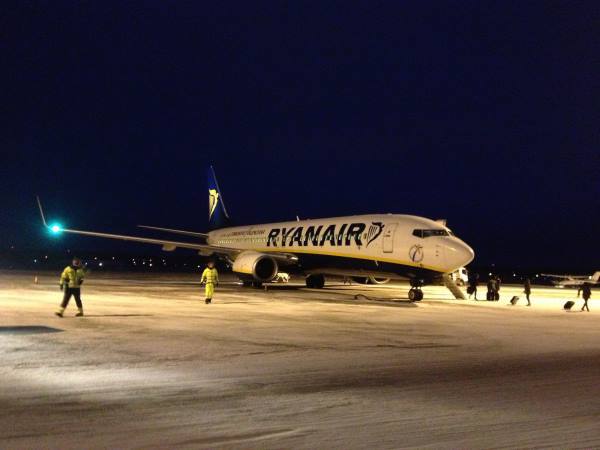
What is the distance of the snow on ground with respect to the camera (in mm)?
6090

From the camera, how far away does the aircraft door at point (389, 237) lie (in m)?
26.5

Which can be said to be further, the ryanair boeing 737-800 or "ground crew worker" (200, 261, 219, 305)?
the ryanair boeing 737-800

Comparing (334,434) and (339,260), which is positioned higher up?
(339,260)

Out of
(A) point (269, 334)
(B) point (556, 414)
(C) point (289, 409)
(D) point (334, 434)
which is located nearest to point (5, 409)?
(C) point (289, 409)

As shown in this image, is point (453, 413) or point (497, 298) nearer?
point (453, 413)

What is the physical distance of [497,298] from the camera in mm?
26969

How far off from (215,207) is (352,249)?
19.7m

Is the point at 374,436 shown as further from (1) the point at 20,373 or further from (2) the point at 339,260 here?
(2) the point at 339,260

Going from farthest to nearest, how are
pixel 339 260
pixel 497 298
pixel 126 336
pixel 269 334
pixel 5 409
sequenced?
pixel 339 260 → pixel 497 298 → pixel 269 334 → pixel 126 336 → pixel 5 409

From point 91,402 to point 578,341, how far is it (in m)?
9.89

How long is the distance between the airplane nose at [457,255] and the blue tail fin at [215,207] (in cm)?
2299

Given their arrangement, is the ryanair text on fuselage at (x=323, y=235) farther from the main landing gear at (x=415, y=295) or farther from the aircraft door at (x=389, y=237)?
the main landing gear at (x=415, y=295)

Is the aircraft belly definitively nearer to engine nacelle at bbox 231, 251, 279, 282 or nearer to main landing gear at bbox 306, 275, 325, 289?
engine nacelle at bbox 231, 251, 279, 282

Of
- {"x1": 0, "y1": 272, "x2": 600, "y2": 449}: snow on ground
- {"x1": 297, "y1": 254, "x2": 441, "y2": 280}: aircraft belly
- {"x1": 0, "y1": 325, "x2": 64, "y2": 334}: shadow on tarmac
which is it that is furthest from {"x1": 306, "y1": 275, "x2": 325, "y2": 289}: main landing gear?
{"x1": 0, "y1": 325, "x2": 64, "y2": 334}: shadow on tarmac
